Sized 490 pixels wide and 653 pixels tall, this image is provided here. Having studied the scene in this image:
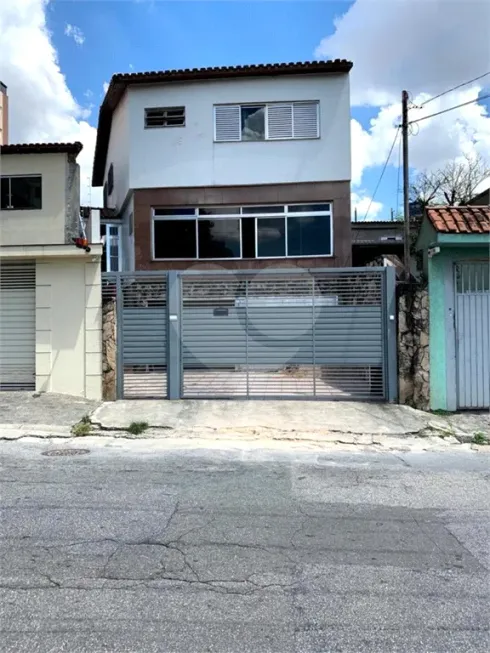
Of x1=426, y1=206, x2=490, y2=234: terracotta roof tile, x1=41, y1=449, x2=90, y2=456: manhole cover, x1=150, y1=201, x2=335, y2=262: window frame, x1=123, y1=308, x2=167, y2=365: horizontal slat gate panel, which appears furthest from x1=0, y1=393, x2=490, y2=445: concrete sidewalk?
x1=150, y1=201, x2=335, y2=262: window frame

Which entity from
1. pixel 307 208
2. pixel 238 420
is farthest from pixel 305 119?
pixel 238 420

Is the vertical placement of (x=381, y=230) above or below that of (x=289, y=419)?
above

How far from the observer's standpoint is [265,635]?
107 inches

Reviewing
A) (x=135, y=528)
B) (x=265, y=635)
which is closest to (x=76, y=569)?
(x=135, y=528)

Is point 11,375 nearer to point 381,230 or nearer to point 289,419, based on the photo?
point 289,419

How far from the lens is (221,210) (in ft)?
54.3

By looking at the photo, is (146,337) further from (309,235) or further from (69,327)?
(309,235)

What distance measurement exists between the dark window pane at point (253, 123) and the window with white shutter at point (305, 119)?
1.04 m

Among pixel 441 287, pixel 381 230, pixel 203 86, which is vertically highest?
pixel 203 86

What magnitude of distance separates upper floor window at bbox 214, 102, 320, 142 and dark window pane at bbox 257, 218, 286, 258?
8.68 feet

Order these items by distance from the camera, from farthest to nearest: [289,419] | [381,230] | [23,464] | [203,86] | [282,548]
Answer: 1. [381,230]
2. [203,86]
3. [289,419]
4. [23,464]
5. [282,548]

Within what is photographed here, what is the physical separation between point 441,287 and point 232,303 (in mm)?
3734

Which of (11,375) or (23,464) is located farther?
(11,375)

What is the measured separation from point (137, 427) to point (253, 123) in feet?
39.0
